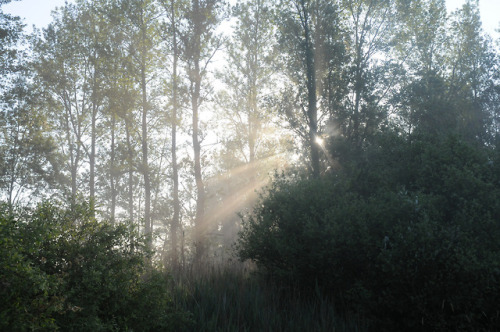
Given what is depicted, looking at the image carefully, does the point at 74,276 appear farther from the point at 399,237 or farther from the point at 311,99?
the point at 311,99

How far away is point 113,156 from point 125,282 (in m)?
Result: 22.1

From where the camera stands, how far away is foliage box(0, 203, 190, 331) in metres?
4.40

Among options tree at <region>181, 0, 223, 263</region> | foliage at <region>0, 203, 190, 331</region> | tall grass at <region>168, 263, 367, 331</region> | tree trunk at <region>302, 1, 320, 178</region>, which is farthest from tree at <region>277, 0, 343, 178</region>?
foliage at <region>0, 203, 190, 331</region>

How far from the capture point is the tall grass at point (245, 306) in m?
7.73

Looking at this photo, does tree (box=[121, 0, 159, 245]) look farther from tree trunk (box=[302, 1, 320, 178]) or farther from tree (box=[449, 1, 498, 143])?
tree (box=[449, 1, 498, 143])

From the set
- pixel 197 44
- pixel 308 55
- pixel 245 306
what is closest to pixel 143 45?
pixel 197 44

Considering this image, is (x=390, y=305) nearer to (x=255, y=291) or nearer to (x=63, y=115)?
(x=255, y=291)

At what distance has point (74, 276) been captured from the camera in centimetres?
540

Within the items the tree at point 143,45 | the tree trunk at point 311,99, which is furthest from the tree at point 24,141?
the tree trunk at point 311,99

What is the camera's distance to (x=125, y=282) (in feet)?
19.0

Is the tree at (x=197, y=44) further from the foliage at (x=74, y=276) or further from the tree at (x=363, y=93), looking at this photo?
the foliage at (x=74, y=276)

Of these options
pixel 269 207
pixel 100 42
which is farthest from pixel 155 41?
pixel 269 207

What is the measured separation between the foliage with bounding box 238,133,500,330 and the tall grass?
620 millimetres

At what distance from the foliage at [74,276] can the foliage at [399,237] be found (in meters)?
4.31
